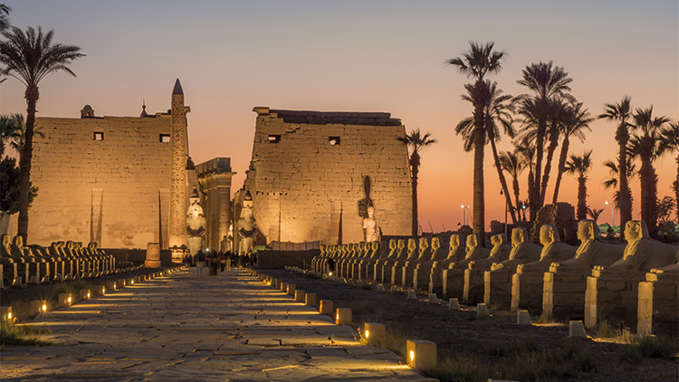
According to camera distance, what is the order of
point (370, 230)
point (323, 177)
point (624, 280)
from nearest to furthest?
point (624, 280) < point (370, 230) < point (323, 177)

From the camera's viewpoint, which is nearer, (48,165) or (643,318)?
(643,318)

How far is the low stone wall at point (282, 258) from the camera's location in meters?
56.4

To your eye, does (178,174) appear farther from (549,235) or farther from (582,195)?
(549,235)

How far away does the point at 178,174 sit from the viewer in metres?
70.5

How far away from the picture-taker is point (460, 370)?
24.5 feet

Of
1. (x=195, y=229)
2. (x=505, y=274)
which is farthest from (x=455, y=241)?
(x=195, y=229)

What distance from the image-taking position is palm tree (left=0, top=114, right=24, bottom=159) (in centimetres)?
5400

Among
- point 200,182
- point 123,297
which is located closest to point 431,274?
point 123,297

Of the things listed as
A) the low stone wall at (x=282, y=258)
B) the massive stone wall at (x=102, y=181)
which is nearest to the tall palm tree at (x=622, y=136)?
the low stone wall at (x=282, y=258)

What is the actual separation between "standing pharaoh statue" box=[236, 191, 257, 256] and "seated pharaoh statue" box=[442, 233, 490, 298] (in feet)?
124

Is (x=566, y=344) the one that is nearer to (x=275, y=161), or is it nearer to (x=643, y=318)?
(x=643, y=318)

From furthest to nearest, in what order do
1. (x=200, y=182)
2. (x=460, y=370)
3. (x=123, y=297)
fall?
1. (x=200, y=182)
2. (x=123, y=297)
3. (x=460, y=370)

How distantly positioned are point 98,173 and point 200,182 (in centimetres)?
2934

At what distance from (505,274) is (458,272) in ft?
11.0
